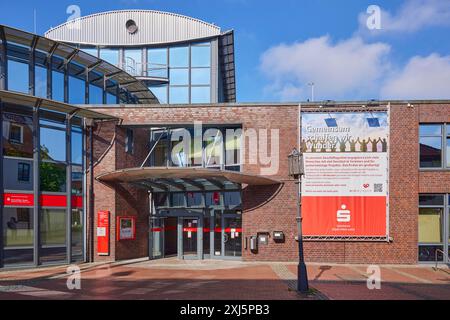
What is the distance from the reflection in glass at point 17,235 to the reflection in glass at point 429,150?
579 inches

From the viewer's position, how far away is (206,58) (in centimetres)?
2827

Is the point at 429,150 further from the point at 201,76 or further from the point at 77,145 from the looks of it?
the point at 201,76

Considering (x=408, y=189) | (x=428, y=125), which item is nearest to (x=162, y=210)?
(x=408, y=189)

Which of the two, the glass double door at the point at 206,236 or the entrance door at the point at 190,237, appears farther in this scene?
the entrance door at the point at 190,237

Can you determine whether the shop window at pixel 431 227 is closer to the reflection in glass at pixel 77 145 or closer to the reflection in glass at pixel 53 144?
the reflection in glass at pixel 77 145

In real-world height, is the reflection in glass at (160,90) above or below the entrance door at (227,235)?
above

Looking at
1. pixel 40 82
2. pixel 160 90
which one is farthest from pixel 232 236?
pixel 160 90

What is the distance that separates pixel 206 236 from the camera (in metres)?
18.6

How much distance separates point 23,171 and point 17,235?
87.1 inches

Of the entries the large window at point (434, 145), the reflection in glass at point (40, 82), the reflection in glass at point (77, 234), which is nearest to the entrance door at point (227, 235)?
the reflection in glass at point (77, 234)

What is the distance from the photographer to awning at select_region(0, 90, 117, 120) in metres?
14.7

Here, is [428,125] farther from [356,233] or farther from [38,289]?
[38,289]

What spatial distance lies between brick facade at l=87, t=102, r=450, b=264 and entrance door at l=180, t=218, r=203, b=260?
7.28ft

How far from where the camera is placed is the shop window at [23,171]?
50.8 feet
